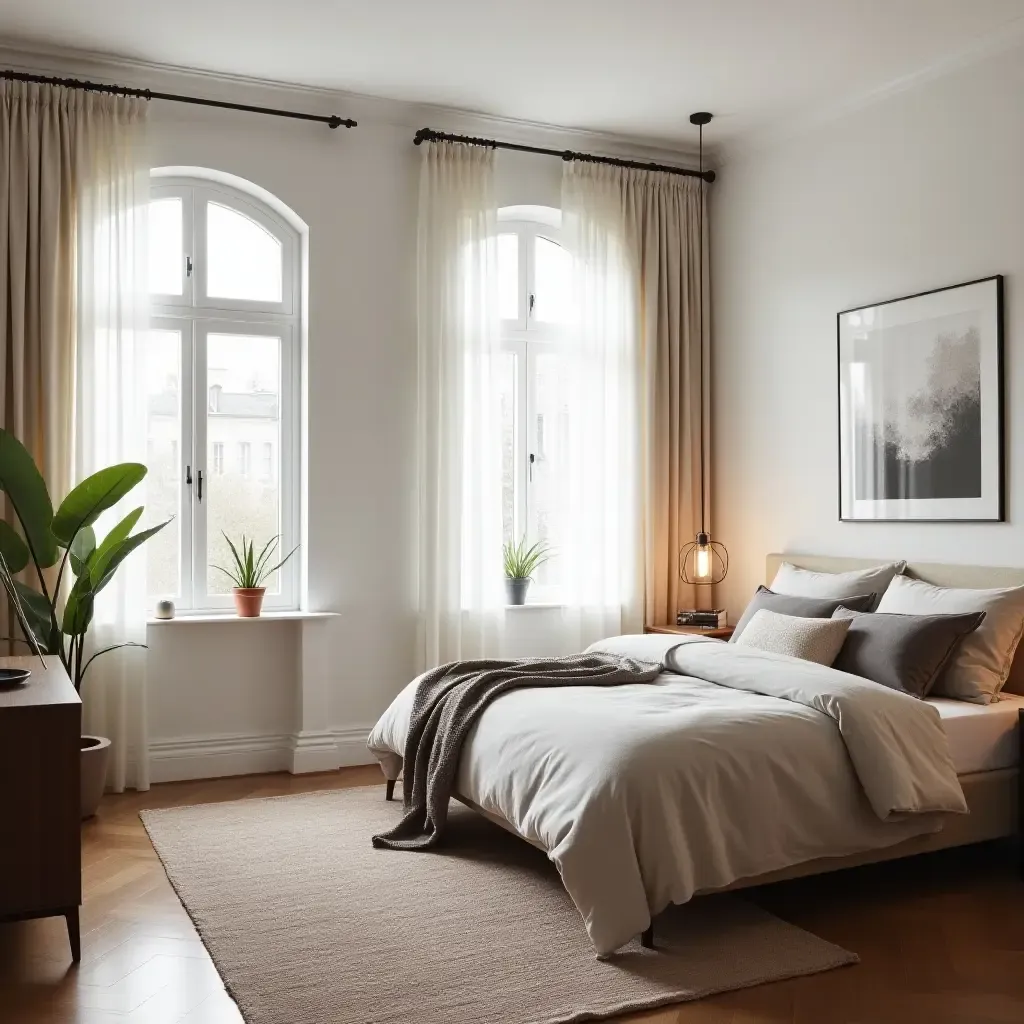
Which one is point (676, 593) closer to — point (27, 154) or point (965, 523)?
point (965, 523)

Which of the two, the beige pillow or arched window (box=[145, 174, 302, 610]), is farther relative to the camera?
arched window (box=[145, 174, 302, 610])

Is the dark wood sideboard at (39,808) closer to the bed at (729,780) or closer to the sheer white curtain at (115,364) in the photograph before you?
the bed at (729,780)

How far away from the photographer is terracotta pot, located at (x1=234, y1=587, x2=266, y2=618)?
5062 mm

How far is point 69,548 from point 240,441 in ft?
3.67

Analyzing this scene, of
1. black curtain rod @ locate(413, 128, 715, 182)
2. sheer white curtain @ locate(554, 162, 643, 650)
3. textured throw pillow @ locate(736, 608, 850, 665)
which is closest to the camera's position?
textured throw pillow @ locate(736, 608, 850, 665)

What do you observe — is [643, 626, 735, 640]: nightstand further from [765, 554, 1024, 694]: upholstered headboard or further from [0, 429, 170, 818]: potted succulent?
[0, 429, 170, 818]: potted succulent

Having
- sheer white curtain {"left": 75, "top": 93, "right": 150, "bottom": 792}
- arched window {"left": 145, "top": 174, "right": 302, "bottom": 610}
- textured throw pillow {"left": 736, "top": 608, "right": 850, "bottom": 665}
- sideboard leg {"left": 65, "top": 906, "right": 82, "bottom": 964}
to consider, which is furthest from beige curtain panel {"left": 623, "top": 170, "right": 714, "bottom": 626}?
sideboard leg {"left": 65, "top": 906, "right": 82, "bottom": 964}

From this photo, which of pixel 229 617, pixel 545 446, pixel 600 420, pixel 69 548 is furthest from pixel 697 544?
pixel 69 548

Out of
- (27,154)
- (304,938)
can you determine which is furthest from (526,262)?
(304,938)

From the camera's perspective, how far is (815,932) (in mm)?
3229

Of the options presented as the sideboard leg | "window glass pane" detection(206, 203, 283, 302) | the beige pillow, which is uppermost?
"window glass pane" detection(206, 203, 283, 302)

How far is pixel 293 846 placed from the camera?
396cm

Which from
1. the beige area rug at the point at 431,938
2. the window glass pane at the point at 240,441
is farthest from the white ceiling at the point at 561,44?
the beige area rug at the point at 431,938

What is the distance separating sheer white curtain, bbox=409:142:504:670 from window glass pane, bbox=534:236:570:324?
479 mm
